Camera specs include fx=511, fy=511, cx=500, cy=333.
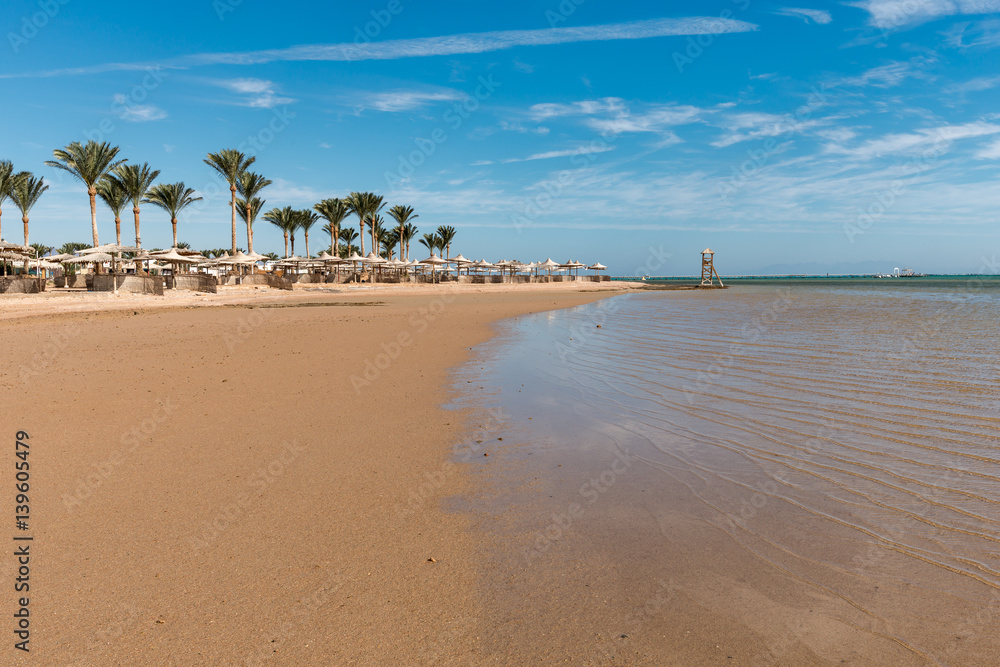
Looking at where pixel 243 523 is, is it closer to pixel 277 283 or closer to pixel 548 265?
pixel 277 283

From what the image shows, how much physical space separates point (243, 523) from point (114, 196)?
167 ft

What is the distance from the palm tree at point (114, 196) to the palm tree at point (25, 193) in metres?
5.84

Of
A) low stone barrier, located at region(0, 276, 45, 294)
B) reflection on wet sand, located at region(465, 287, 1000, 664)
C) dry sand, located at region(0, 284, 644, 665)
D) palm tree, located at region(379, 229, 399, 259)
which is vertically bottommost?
dry sand, located at region(0, 284, 644, 665)

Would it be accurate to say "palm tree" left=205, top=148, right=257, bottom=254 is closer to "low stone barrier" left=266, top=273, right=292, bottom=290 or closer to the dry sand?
"low stone barrier" left=266, top=273, right=292, bottom=290

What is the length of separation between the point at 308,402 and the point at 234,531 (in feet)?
10.3

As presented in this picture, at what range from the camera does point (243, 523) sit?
10.1 feet

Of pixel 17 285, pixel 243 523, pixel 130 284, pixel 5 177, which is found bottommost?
pixel 243 523

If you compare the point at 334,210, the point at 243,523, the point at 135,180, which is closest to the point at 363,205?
the point at 334,210

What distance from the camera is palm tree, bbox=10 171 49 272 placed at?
1635 inches

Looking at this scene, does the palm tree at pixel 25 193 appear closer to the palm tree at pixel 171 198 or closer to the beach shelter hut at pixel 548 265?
the palm tree at pixel 171 198

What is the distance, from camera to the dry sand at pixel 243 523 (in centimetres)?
211

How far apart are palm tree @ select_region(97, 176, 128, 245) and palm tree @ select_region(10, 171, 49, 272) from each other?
5835 mm

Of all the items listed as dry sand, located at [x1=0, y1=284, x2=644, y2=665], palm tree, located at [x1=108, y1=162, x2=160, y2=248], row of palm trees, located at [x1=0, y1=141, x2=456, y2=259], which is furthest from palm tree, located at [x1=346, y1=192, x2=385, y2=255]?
dry sand, located at [x1=0, y1=284, x2=644, y2=665]

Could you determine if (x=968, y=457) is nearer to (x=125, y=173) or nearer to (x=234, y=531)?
(x=234, y=531)
